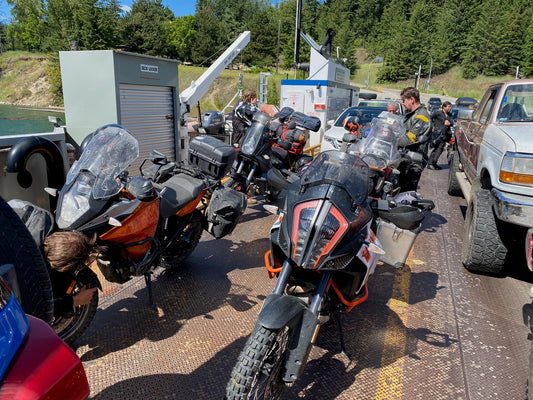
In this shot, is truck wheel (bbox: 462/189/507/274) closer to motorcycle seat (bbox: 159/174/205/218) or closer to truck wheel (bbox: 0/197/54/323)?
motorcycle seat (bbox: 159/174/205/218)

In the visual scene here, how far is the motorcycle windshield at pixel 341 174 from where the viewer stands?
243cm

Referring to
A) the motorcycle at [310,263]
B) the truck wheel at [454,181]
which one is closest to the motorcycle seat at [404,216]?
the motorcycle at [310,263]

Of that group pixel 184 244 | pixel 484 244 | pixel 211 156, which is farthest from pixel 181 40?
pixel 484 244

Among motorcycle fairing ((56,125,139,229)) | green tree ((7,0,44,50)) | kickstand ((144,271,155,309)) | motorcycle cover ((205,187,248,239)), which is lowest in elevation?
kickstand ((144,271,155,309))

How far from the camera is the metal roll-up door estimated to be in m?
6.27

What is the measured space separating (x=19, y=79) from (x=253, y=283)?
47.7 metres

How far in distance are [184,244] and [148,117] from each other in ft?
11.7

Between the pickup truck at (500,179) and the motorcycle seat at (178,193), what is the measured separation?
2947mm

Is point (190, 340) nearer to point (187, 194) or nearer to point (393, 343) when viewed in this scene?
point (187, 194)

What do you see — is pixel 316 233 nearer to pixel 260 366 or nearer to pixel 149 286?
pixel 260 366

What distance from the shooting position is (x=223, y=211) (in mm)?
3910

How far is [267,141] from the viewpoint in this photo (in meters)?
5.64

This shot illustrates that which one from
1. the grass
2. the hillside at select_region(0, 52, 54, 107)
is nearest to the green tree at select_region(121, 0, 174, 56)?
the hillside at select_region(0, 52, 54, 107)

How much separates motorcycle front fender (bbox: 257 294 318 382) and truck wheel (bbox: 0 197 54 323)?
3.54 feet
